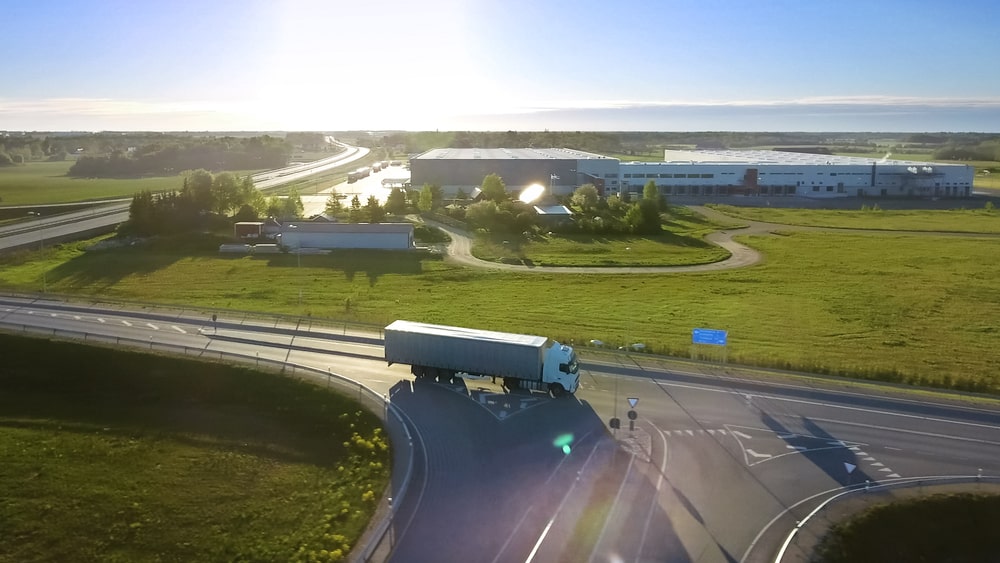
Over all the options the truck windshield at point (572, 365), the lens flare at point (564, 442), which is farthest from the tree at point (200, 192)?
the lens flare at point (564, 442)

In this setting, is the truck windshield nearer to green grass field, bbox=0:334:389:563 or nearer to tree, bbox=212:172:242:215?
green grass field, bbox=0:334:389:563

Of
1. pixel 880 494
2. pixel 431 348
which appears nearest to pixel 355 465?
pixel 431 348

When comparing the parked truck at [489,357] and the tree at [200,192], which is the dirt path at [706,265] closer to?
the tree at [200,192]

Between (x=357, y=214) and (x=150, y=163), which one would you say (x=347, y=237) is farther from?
(x=150, y=163)

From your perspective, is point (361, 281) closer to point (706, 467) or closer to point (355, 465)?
point (355, 465)

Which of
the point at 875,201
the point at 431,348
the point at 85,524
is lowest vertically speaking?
the point at 85,524

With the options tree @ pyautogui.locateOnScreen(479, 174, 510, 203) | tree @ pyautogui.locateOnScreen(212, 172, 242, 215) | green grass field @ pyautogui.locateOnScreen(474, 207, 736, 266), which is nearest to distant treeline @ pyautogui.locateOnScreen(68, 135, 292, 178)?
tree @ pyautogui.locateOnScreen(212, 172, 242, 215)
